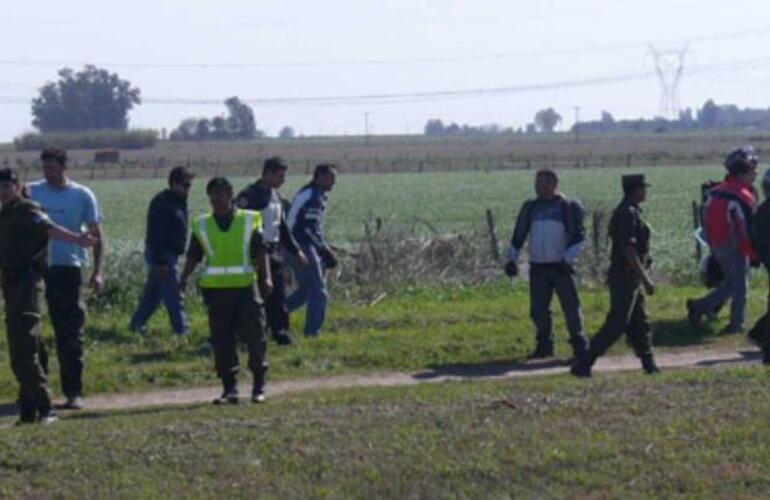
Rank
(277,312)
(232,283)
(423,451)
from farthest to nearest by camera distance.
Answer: (277,312) < (232,283) < (423,451)

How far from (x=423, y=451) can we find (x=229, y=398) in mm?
2801

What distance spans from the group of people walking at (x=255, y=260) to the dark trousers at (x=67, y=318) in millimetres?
10

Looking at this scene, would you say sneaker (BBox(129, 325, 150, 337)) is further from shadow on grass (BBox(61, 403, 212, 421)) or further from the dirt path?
shadow on grass (BBox(61, 403, 212, 421))

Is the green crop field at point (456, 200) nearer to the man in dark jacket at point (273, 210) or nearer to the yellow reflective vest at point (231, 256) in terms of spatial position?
the man in dark jacket at point (273, 210)

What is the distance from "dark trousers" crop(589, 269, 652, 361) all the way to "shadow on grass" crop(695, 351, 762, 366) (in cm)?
163

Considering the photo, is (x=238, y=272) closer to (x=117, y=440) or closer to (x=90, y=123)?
(x=117, y=440)

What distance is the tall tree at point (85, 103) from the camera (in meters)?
125

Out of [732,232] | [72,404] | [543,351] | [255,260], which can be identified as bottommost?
[543,351]

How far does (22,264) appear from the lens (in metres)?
12.0

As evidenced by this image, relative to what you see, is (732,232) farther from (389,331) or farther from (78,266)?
(78,266)

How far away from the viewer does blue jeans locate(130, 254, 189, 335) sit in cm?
1639

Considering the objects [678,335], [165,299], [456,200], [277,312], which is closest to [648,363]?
[678,335]

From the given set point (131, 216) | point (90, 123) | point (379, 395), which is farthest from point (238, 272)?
point (90, 123)

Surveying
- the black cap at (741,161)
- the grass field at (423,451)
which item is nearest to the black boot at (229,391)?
the grass field at (423,451)
